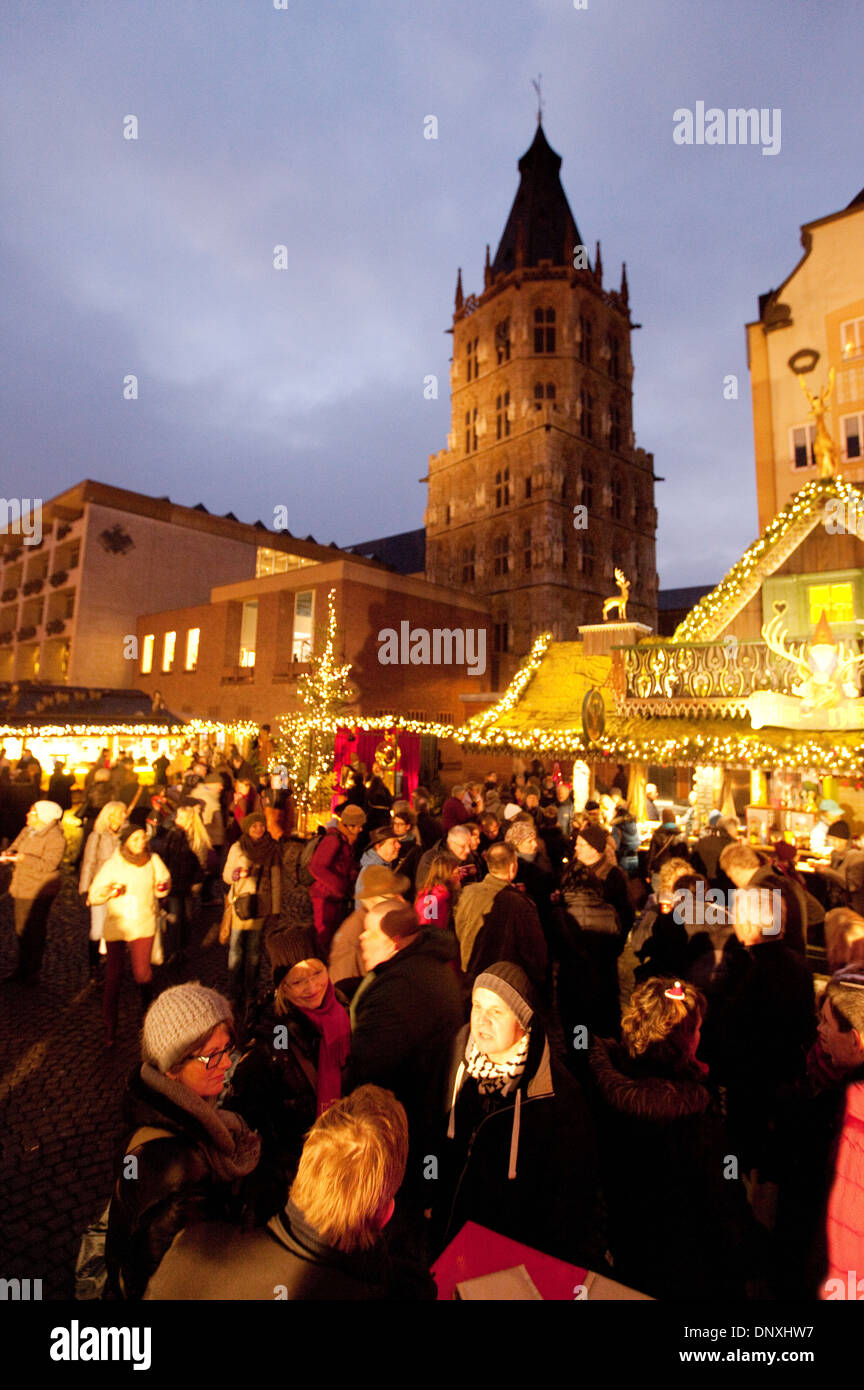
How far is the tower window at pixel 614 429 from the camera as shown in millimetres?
54069

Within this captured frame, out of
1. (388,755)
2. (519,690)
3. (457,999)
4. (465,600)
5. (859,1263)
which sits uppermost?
(465,600)

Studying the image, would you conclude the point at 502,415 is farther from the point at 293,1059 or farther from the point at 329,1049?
the point at 293,1059

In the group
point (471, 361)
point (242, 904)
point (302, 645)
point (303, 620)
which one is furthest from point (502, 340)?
point (242, 904)

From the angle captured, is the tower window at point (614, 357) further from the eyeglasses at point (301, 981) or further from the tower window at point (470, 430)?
the eyeglasses at point (301, 981)

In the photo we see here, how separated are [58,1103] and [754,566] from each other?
1398 cm

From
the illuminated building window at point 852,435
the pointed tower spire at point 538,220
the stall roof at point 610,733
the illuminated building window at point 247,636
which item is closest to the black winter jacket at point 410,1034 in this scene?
the stall roof at point 610,733

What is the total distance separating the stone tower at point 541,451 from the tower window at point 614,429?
119 millimetres

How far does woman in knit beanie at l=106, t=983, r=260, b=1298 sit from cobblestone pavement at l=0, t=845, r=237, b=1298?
0.19 metres

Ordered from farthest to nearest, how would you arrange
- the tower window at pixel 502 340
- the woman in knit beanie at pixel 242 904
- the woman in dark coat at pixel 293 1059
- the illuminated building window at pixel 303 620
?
the tower window at pixel 502 340, the illuminated building window at pixel 303 620, the woman in knit beanie at pixel 242 904, the woman in dark coat at pixel 293 1059
